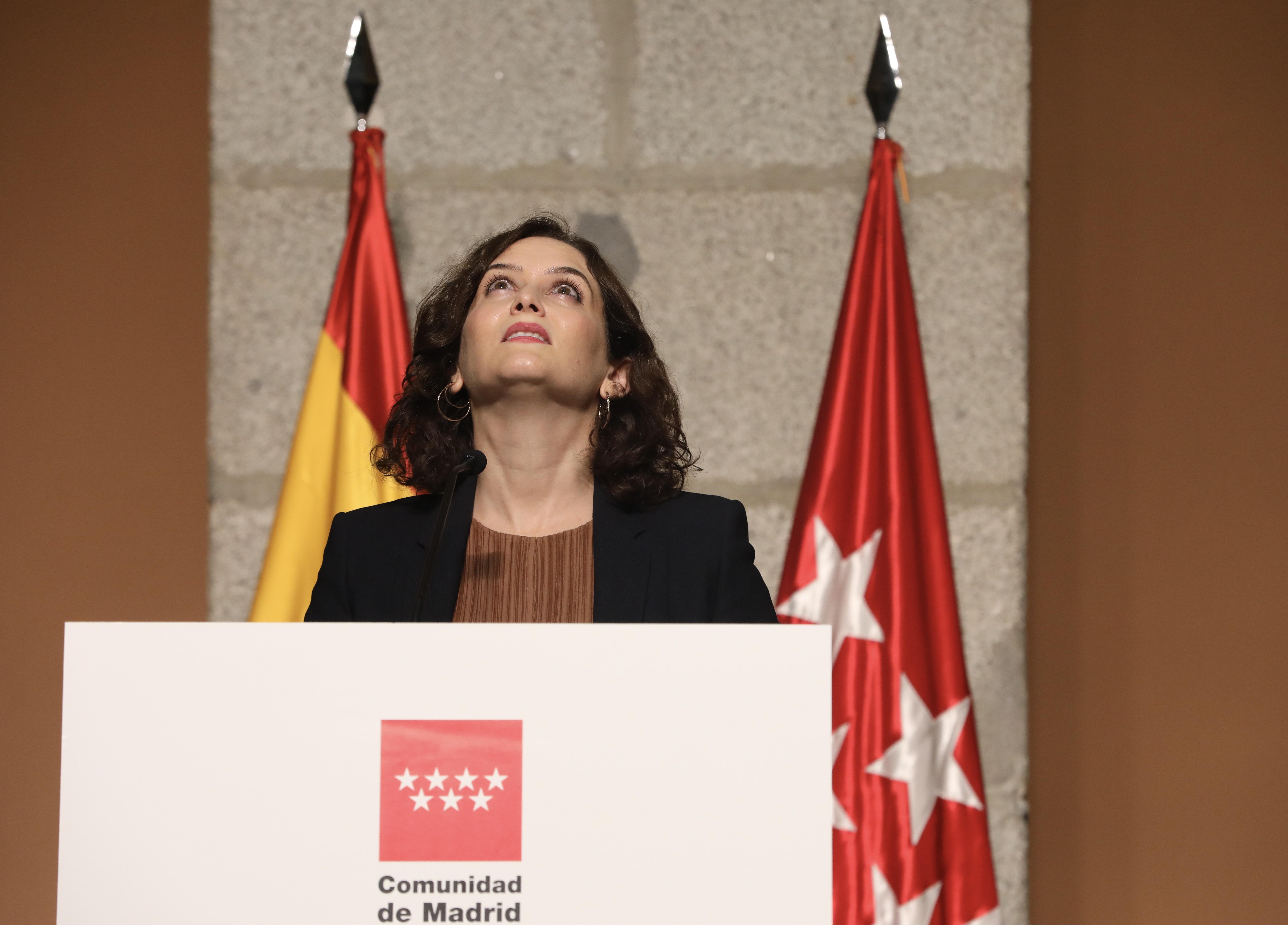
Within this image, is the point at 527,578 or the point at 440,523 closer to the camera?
the point at 440,523

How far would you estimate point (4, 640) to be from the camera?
2.61 m

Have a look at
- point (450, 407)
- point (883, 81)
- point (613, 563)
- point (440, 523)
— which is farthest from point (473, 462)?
point (883, 81)

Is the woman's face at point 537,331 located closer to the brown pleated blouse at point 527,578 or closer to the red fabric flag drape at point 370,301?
the brown pleated blouse at point 527,578

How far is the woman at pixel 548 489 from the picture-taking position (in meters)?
1.69

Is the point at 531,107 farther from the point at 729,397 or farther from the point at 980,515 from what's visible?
the point at 980,515

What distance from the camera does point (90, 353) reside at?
2682mm

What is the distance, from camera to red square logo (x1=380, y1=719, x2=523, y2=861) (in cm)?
94

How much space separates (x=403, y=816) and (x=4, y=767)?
7.16 feet

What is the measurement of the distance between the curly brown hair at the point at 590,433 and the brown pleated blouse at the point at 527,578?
14 centimetres

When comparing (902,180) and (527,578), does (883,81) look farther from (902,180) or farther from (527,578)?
(527,578)

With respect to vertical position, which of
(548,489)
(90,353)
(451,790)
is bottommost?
(451,790)

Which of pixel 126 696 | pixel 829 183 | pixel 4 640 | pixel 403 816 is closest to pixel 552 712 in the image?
pixel 403 816

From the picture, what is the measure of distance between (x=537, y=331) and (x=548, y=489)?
28 centimetres

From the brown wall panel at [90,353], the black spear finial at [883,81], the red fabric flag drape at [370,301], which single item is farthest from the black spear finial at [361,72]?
the black spear finial at [883,81]
